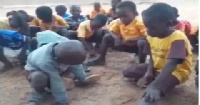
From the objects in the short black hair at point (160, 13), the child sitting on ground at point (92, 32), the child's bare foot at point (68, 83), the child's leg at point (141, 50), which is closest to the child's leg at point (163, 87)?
the short black hair at point (160, 13)

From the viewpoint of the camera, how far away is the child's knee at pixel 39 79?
2980 millimetres

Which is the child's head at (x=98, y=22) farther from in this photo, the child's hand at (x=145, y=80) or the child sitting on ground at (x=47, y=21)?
the child's hand at (x=145, y=80)

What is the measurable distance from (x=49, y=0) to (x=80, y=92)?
14357 mm

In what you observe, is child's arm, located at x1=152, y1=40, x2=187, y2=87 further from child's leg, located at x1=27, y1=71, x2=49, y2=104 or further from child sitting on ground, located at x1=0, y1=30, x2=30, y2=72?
child sitting on ground, located at x1=0, y1=30, x2=30, y2=72

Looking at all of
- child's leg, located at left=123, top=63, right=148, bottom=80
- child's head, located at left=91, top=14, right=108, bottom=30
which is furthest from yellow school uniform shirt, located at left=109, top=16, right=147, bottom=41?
child's leg, located at left=123, top=63, right=148, bottom=80

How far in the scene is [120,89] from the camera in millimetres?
3422

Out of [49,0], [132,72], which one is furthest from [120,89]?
[49,0]

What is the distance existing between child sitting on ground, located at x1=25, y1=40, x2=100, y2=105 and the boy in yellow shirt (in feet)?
1.82

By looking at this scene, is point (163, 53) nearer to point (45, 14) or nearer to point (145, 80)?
point (145, 80)

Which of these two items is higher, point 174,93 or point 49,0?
point 174,93

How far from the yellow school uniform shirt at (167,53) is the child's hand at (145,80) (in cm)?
9

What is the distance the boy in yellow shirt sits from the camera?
8.92ft

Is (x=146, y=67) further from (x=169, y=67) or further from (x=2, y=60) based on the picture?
(x=2, y=60)

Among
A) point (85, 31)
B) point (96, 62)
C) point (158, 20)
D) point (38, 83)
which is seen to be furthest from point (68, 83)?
point (85, 31)
